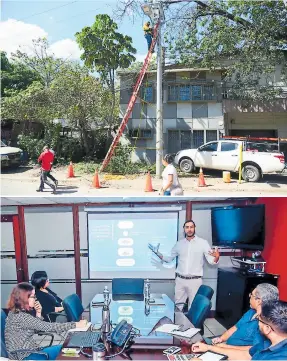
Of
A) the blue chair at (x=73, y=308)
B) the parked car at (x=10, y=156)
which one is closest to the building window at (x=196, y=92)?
the parked car at (x=10, y=156)

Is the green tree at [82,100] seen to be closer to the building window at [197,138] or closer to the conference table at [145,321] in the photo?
the building window at [197,138]

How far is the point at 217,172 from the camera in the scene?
272 centimetres

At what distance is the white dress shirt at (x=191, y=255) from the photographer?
11.2ft

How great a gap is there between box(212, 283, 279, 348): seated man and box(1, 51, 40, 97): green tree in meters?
1.93

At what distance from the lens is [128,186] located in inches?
105

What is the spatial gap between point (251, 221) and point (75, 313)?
1.48m

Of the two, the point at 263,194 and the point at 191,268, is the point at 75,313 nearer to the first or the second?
the point at 191,268

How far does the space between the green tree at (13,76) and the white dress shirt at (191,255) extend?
1.62m

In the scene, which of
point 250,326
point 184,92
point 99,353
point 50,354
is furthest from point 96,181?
point 250,326

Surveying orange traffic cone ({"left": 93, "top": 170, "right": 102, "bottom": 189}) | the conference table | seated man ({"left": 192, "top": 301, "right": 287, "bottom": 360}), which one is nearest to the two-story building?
orange traffic cone ({"left": 93, "top": 170, "right": 102, "bottom": 189})

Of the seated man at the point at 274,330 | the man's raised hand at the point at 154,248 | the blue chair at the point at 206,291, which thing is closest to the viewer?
the seated man at the point at 274,330

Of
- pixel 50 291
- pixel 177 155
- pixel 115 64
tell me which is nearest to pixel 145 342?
pixel 50 291

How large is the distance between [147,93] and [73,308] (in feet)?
5.38

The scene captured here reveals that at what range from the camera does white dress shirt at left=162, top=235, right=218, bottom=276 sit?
3.43 metres
